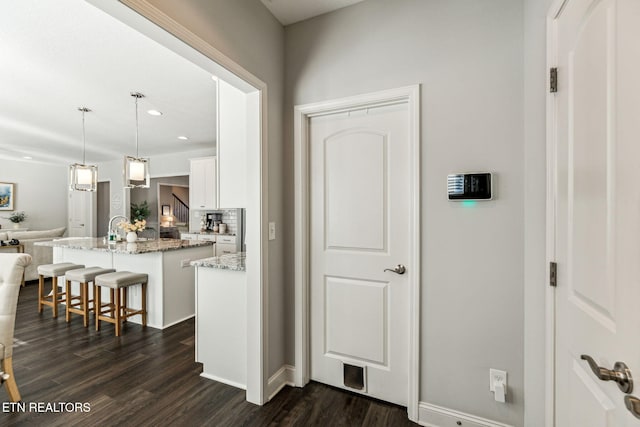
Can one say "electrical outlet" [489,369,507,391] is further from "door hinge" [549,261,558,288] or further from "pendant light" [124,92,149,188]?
"pendant light" [124,92,149,188]

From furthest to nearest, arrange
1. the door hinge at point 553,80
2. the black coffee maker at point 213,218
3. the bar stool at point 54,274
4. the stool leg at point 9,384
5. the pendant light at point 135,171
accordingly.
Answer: the black coffee maker at point 213,218
the bar stool at point 54,274
the pendant light at point 135,171
the stool leg at point 9,384
the door hinge at point 553,80

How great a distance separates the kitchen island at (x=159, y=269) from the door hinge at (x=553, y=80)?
11.8ft

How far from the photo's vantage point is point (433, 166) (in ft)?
5.85

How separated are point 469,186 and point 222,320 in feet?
6.46

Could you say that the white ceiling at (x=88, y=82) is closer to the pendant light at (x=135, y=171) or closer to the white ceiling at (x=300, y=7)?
the pendant light at (x=135, y=171)

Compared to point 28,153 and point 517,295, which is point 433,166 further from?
point 28,153

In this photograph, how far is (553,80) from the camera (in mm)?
1218

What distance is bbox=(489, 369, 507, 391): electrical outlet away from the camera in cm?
162

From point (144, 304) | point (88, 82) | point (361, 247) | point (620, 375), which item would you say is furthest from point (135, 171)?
point (620, 375)

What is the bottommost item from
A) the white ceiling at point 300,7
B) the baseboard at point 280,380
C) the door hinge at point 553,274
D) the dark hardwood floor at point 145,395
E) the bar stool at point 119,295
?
the dark hardwood floor at point 145,395

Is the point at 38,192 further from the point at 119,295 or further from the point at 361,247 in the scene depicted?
the point at 361,247

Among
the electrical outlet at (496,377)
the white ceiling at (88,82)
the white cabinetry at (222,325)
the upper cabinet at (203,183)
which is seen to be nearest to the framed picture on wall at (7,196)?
the white ceiling at (88,82)

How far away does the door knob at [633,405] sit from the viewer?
26.2 inches

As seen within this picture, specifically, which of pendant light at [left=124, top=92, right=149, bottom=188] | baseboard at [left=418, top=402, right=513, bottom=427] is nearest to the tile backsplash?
pendant light at [left=124, top=92, right=149, bottom=188]
